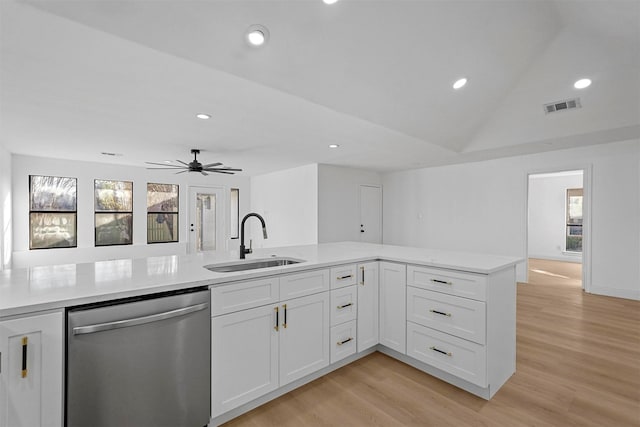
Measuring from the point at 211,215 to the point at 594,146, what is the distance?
7837 millimetres

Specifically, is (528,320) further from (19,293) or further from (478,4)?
(19,293)

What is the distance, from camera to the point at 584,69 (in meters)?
3.38

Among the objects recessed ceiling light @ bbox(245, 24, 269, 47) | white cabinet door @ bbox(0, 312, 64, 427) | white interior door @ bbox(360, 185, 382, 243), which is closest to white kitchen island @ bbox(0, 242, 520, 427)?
white cabinet door @ bbox(0, 312, 64, 427)

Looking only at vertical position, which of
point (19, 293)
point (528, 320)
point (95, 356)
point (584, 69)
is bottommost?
point (528, 320)

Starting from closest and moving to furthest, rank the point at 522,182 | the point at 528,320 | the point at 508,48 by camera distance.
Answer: the point at 508,48
the point at 528,320
the point at 522,182

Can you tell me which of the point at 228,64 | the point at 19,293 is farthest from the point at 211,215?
the point at 19,293

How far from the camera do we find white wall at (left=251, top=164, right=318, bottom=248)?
20.4 feet

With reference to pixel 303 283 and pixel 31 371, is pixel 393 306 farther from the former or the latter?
pixel 31 371

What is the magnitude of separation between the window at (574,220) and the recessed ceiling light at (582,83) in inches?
210

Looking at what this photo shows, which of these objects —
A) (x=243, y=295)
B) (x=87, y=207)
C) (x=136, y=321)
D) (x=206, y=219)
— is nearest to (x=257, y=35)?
(x=243, y=295)

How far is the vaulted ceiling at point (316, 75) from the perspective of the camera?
1938mm

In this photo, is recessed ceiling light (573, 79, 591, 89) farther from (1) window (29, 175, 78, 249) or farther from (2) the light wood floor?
(1) window (29, 175, 78, 249)

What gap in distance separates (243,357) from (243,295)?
0.36m

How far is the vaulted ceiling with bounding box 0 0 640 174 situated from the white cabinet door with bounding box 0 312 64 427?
5.61 ft
